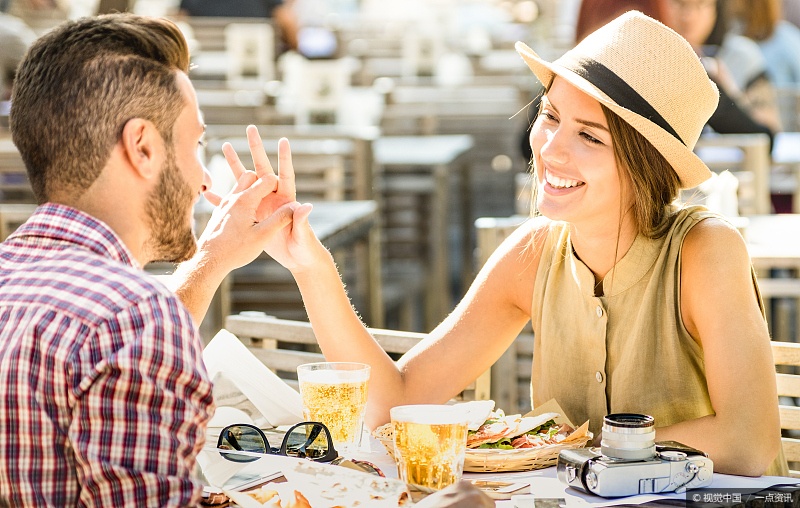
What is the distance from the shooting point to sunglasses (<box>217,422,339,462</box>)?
1.35 metres

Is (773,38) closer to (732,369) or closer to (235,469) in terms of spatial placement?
(732,369)

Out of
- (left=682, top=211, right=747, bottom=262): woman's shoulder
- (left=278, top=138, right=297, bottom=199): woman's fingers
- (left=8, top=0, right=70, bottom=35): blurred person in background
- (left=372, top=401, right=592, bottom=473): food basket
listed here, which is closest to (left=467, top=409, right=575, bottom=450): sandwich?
(left=372, top=401, right=592, bottom=473): food basket

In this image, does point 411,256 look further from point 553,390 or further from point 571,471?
point 571,471

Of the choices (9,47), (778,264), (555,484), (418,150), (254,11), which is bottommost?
(555,484)

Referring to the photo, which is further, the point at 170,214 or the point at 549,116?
the point at 549,116

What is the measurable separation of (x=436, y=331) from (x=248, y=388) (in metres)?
0.40

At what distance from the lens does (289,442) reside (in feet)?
4.52

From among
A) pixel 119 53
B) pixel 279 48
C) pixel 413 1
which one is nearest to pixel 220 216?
pixel 119 53

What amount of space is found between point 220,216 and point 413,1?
12.8 meters

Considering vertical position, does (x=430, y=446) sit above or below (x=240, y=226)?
below

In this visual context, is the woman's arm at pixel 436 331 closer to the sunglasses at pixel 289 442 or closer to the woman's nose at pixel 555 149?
the woman's nose at pixel 555 149

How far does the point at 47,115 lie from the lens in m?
1.12

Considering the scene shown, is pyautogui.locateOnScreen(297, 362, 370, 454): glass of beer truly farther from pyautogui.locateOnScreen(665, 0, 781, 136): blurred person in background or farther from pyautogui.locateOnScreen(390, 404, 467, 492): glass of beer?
pyautogui.locateOnScreen(665, 0, 781, 136): blurred person in background

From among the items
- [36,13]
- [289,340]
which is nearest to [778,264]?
[289,340]
